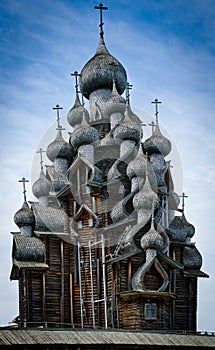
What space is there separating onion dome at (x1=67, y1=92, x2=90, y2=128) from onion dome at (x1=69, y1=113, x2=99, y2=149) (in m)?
2.46

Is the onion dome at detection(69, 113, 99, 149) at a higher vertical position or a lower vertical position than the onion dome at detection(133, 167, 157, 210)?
higher

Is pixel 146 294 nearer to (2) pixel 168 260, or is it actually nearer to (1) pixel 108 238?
(2) pixel 168 260

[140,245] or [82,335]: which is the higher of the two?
[140,245]

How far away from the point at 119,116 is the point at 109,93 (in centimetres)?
259

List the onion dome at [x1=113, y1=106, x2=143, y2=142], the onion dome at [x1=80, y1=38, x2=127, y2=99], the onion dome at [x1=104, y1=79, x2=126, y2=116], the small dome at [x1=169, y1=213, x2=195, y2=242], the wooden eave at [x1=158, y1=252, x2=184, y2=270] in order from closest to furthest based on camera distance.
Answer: the wooden eave at [x1=158, y1=252, x2=184, y2=270] < the onion dome at [x1=113, y1=106, x2=143, y2=142] < the small dome at [x1=169, y1=213, x2=195, y2=242] < the onion dome at [x1=104, y1=79, x2=126, y2=116] < the onion dome at [x1=80, y1=38, x2=127, y2=99]

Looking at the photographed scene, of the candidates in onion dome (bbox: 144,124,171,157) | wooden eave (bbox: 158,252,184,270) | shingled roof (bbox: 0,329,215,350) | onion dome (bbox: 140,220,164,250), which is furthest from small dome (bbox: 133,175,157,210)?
shingled roof (bbox: 0,329,215,350)

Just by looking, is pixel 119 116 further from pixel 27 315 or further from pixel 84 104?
pixel 27 315

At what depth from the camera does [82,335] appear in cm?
1931

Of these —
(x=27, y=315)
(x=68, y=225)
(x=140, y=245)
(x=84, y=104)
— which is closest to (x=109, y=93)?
(x=84, y=104)

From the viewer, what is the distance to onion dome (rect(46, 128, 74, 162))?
1233 inches

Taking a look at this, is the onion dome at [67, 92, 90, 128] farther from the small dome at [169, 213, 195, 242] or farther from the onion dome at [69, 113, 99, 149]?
the small dome at [169, 213, 195, 242]

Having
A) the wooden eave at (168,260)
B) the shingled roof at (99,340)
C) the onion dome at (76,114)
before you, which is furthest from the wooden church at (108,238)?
the shingled roof at (99,340)

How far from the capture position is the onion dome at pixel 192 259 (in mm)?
29469

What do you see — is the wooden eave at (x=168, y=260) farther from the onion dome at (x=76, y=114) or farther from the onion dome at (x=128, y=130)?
the onion dome at (x=76, y=114)
